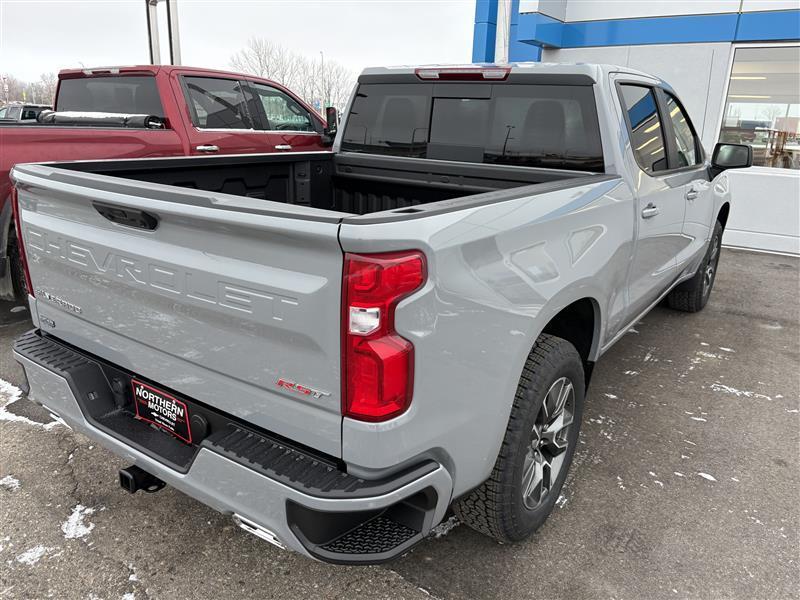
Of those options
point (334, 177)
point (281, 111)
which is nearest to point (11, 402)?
point (334, 177)

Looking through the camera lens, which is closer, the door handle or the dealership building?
the door handle

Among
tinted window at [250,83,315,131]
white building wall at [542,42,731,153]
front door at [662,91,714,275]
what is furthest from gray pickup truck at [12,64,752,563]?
white building wall at [542,42,731,153]

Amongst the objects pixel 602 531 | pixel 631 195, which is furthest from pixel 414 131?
pixel 602 531

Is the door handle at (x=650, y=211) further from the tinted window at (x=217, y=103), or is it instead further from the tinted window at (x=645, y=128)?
the tinted window at (x=217, y=103)

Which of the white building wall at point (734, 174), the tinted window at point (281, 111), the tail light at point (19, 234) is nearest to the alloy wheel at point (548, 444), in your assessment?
the tail light at point (19, 234)

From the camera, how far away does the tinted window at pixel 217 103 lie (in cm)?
590

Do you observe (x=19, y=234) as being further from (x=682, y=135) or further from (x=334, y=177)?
(x=682, y=135)

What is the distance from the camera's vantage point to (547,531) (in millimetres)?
2666

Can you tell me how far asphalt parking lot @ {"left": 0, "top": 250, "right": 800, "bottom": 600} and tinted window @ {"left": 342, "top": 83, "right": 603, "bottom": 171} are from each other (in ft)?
5.26

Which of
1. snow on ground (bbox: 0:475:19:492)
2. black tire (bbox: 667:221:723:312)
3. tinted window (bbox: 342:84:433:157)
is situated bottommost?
snow on ground (bbox: 0:475:19:492)

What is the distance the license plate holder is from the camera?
208cm

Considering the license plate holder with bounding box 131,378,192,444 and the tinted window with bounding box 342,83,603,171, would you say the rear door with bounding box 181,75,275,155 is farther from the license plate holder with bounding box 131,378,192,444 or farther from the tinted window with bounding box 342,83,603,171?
the license plate holder with bounding box 131,378,192,444

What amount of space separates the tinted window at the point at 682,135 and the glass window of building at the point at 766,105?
548 cm

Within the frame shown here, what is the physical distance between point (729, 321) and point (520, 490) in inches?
166
